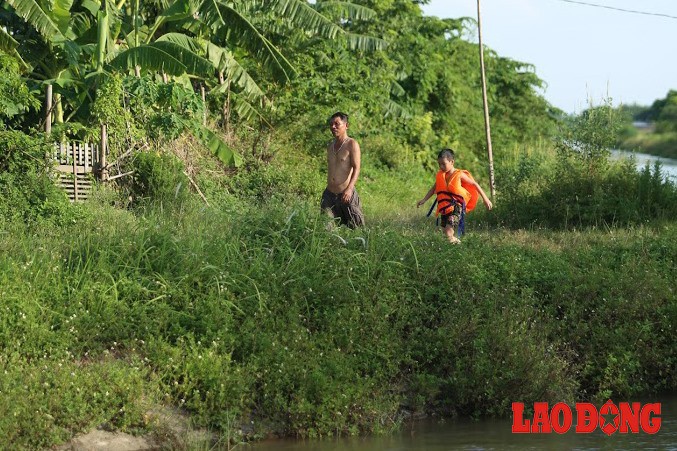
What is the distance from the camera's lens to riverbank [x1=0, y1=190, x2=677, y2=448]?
25.6 ft

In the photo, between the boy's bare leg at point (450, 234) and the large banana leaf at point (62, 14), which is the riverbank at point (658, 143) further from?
the boy's bare leg at point (450, 234)

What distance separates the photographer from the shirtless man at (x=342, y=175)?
1077 centimetres

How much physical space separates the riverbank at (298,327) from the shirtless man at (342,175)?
0.71 meters

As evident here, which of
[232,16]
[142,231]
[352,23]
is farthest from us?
[352,23]

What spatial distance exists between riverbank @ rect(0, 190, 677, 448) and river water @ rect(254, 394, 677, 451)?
16 cm

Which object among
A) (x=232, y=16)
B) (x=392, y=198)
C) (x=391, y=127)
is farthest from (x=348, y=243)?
(x=391, y=127)

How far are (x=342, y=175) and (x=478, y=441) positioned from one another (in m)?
3.87

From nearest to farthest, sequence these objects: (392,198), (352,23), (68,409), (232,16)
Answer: (68,409), (232,16), (392,198), (352,23)

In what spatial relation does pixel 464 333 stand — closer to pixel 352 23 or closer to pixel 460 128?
pixel 352 23

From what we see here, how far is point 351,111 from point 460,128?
8.31 meters

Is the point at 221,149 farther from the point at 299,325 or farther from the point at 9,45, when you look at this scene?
the point at 299,325

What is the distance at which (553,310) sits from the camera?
9797 millimetres

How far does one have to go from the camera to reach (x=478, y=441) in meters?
7.88

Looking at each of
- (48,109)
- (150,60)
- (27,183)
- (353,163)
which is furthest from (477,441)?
(48,109)
